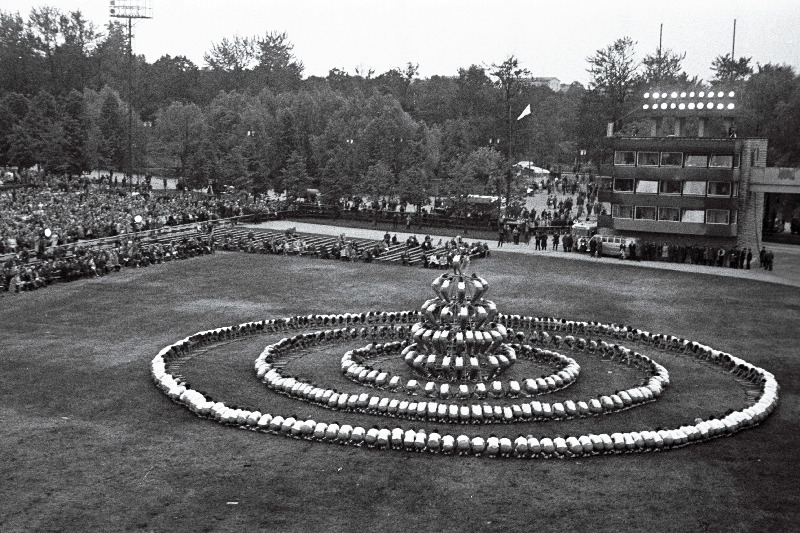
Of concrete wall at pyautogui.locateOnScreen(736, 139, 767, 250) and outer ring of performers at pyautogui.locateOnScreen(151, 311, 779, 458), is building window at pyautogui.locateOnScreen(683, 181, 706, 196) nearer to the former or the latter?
concrete wall at pyautogui.locateOnScreen(736, 139, 767, 250)

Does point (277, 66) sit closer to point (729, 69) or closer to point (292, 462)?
point (729, 69)

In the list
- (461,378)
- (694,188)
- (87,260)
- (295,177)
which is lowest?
(461,378)

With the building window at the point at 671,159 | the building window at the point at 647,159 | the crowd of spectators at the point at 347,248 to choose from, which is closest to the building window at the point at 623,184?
the building window at the point at 647,159

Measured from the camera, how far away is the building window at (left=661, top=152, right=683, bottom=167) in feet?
239

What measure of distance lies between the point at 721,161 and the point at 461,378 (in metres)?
46.3

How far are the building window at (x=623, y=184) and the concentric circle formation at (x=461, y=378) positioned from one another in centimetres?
3386

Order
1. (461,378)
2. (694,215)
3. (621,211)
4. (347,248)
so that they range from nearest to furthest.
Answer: (461,378) < (347,248) < (694,215) < (621,211)

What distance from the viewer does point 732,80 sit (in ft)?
424

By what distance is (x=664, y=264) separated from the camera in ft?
229

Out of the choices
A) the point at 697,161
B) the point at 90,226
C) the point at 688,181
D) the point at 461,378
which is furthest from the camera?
the point at 688,181

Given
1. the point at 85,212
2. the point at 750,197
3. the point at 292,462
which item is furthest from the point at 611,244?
the point at 292,462

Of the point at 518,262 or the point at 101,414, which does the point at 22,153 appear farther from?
the point at 101,414

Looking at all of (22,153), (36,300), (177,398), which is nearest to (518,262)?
(36,300)

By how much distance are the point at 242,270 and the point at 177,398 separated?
31762 millimetres
